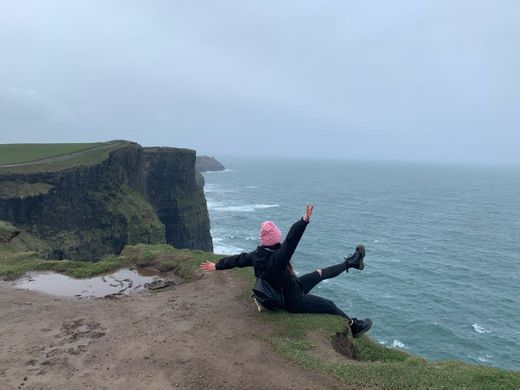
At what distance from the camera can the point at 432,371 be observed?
33.2 feet

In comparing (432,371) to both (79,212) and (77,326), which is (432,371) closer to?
(77,326)

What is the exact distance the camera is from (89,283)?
18094mm

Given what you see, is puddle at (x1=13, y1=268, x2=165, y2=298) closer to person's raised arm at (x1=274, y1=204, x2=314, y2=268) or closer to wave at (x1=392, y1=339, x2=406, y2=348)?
person's raised arm at (x1=274, y1=204, x2=314, y2=268)

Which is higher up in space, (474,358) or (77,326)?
(77,326)

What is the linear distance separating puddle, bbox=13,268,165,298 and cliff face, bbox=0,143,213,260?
30.4 meters

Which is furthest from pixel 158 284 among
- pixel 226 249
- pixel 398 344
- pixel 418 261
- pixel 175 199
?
pixel 175 199

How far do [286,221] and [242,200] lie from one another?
4364 cm

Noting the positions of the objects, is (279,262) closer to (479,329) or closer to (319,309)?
(319,309)

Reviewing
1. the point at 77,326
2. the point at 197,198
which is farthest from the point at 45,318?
the point at 197,198

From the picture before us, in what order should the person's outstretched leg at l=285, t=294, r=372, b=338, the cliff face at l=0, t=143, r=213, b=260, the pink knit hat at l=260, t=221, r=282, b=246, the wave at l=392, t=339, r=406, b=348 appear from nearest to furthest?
the pink knit hat at l=260, t=221, r=282, b=246
the person's outstretched leg at l=285, t=294, r=372, b=338
the wave at l=392, t=339, r=406, b=348
the cliff face at l=0, t=143, r=213, b=260

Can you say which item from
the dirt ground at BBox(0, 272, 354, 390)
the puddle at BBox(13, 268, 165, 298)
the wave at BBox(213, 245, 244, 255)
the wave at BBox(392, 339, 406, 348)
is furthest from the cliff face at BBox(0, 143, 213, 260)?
the dirt ground at BBox(0, 272, 354, 390)

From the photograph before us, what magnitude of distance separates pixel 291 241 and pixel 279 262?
812 millimetres

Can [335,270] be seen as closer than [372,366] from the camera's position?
No

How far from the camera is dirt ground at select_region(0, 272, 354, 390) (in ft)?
31.7
